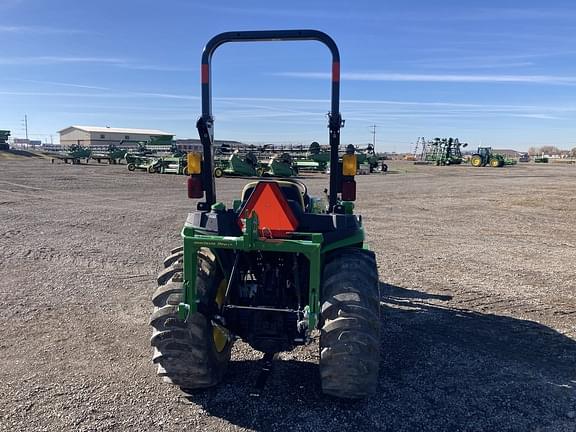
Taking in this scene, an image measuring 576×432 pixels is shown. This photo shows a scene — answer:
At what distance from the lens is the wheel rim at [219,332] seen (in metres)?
4.19

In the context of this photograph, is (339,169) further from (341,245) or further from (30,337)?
(30,337)

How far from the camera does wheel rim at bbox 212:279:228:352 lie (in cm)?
419

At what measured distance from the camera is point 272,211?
382 centimetres

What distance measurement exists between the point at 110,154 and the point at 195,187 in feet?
144

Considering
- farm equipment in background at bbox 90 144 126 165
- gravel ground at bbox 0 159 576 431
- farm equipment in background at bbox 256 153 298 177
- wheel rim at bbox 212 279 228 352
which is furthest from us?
farm equipment in background at bbox 90 144 126 165

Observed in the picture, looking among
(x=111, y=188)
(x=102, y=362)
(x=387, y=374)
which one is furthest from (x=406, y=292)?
(x=111, y=188)

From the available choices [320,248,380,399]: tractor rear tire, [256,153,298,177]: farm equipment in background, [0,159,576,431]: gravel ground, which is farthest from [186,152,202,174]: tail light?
[256,153,298,177]: farm equipment in background

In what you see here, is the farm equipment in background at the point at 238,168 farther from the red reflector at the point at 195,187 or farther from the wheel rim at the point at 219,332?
the wheel rim at the point at 219,332

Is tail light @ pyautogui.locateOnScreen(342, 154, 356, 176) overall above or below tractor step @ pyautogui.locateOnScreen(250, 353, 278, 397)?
above

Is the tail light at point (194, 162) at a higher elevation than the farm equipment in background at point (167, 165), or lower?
higher

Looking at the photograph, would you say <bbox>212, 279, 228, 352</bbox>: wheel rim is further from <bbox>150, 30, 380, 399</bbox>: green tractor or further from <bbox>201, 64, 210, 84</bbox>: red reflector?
<bbox>201, 64, 210, 84</bbox>: red reflector

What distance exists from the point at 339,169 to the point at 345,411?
2.12 meters

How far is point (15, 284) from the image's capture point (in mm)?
6930

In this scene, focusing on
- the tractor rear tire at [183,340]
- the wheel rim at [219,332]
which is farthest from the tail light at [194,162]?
the wheel rim at [219,332]
